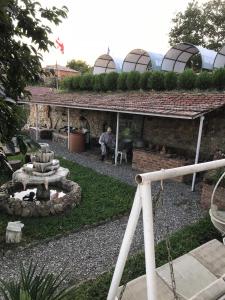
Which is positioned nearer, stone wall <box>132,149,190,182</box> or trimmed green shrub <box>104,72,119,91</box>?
stone wall <box>132,149,190,182</box>

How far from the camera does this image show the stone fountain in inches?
272

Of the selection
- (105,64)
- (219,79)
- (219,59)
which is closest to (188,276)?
(219,79)

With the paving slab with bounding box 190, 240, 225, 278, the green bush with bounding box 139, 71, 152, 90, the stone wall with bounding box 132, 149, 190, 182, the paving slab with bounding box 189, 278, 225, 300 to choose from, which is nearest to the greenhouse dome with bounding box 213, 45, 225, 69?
the green bush with bounding box 139, 71, 152, 90

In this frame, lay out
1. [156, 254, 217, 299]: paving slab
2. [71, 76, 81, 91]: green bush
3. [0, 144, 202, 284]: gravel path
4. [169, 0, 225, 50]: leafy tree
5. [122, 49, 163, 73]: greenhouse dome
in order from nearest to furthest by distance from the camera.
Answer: [156, 254, 217, 299]: paving slab
[0, 144, 202, 284]: gravel path
[122, 49, 163, 73]: greenhouse dome
[71, 76, 81, 91]: green bush
[169, 0, 225, 50]: leafy tree

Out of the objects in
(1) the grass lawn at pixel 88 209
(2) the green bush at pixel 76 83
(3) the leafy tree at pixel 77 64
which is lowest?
(1) the grass lawn at pixel 88 209

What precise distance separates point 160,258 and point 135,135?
9.54 metres

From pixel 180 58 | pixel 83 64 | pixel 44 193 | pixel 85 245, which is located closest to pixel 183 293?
pixel 85 245

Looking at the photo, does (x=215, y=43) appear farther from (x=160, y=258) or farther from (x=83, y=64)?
(x=83, y=64)

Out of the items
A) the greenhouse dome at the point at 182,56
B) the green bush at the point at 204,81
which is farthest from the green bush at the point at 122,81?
the green bush at the point at 204,81

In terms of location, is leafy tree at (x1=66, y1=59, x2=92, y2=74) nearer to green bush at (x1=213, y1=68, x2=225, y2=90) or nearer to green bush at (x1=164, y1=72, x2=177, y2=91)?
green bush at (x1=164, y1=72, x2=177, y2=91)

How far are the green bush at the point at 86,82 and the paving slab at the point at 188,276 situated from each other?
1574cm

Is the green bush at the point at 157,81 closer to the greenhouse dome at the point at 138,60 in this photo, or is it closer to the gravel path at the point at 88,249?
the greenhouse dome at the point at 138,60

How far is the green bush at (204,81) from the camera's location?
1216cm

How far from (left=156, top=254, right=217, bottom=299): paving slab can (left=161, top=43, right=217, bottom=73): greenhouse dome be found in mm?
14546
